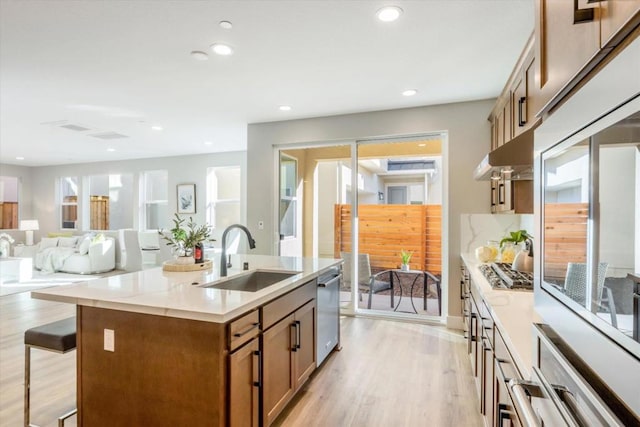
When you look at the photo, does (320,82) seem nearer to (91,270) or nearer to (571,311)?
(571,311)

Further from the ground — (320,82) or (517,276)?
(320,82)

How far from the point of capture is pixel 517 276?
223 cm

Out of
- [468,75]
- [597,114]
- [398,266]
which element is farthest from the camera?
[398,266]

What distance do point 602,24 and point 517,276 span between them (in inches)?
78.5

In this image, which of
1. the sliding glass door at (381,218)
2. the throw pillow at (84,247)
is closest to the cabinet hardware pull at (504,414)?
the sliding glass door at (381,218)

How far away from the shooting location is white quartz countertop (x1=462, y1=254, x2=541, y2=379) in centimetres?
111

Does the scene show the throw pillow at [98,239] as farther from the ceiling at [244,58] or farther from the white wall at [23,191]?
the white wall at [23,191]

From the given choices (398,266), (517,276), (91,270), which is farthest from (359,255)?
(91,270)

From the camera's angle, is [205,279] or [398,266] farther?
[398,266]

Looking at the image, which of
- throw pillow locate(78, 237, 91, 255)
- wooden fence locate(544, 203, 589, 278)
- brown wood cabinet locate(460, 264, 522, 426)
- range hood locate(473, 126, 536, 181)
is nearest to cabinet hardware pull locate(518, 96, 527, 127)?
range hood locate(473, 126, 536, 181)

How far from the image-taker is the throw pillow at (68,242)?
299 inches

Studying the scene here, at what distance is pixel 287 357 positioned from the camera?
2.14 metres

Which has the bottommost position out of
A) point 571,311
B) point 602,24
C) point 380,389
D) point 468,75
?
point 380,389

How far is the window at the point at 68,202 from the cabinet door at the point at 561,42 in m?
10.6
